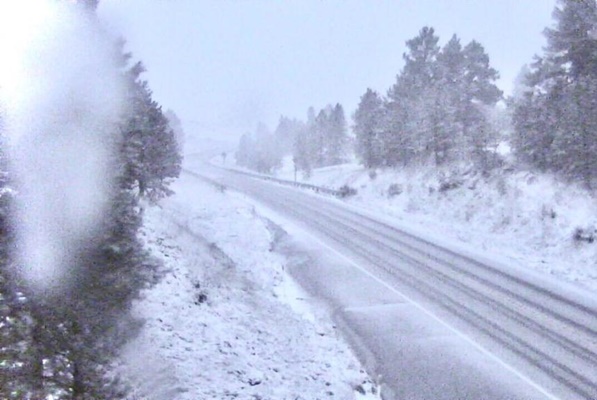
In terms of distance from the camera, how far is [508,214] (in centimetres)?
2189

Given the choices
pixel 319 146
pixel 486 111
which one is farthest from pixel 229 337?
pixel 319 146

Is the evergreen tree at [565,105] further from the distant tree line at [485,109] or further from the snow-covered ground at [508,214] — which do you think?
the snow-covered ground at [508,214]

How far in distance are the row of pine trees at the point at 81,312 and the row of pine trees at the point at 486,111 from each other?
22.1m

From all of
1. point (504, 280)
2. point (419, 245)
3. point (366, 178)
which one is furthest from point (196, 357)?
point (366, 178)

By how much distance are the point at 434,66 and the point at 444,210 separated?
1968 centimetres

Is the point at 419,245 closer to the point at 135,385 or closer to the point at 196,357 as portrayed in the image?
the point at 196,357

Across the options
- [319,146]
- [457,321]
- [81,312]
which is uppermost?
[319,146]

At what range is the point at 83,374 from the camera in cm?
504

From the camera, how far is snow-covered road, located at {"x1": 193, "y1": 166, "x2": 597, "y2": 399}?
8.89m

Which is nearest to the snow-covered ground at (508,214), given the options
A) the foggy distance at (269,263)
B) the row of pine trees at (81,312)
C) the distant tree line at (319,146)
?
the foggy distance at (269,263)

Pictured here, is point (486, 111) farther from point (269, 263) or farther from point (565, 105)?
point (269, 263)

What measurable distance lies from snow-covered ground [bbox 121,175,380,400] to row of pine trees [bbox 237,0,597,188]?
57.4 ft

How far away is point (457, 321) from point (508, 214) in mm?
12249

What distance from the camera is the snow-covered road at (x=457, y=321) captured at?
350 inches
